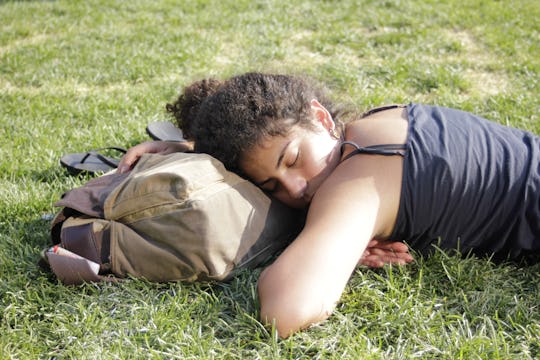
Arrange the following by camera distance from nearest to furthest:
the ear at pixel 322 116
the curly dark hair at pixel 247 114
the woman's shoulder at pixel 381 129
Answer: the woman's shoulder at pixel 381 129, the curly dark hair at pixel 247 114, the ear at pixel 322 116

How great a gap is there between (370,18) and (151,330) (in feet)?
17.9

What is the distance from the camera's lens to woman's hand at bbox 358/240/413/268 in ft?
8.18

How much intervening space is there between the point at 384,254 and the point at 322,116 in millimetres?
716

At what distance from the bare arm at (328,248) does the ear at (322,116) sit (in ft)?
1.45

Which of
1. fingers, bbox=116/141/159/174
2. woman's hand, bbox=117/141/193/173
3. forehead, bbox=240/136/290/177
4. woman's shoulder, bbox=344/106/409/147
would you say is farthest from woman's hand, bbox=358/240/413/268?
fingers, bbox=116/141/159/174

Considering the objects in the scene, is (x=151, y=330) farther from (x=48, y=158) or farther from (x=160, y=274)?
(x=48, y=158)

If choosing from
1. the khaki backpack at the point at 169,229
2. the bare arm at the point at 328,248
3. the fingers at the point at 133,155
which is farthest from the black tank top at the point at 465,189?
the fingers at the point at 133,155

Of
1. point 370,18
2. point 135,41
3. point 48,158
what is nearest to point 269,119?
point 48,158

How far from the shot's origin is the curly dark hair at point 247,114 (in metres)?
2.52

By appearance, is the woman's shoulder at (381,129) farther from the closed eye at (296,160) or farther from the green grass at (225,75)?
the green grass at (225,75)

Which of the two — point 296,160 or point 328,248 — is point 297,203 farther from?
point 328,248

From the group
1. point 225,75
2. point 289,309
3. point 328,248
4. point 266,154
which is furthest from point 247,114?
point 225,75

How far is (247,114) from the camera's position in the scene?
8.32 ft

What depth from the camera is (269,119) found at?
8.30ft
